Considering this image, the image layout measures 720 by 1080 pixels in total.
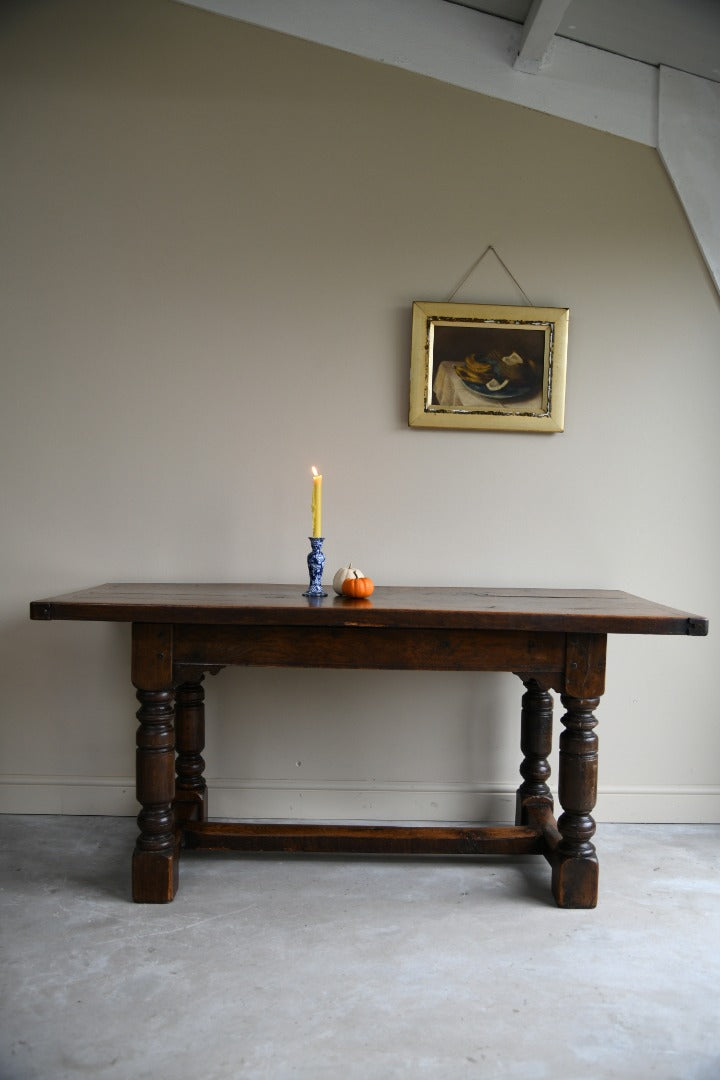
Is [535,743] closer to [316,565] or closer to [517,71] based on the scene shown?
[316,565]

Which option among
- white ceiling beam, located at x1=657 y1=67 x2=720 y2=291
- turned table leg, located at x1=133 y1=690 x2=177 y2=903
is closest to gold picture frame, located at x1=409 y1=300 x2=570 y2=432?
white ceiling beam, located at x1=657 y1=67 x2=720 y2=291

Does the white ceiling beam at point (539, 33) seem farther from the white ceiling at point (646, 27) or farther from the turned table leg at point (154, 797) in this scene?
the turned table leg at point (154, 797)

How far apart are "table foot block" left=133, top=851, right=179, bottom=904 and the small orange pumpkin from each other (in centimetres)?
94

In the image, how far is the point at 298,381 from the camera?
10.0 feet

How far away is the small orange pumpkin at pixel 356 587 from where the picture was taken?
99.3 inches

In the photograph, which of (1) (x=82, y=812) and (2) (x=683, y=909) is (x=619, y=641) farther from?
(1) (x=82, y=812)

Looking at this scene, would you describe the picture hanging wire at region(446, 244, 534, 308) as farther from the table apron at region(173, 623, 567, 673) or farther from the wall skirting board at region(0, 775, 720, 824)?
the wall skirting board at region(0, 775, 720, 824)

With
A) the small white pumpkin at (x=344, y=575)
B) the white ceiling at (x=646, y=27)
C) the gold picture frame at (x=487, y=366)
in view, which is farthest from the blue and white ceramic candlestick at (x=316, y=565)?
the white ceiling at (x=646, y=27)

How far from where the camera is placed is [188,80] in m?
3.04

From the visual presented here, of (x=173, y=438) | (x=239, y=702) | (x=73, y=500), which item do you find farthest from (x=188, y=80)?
(x=239, y=702)

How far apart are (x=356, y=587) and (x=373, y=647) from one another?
0.22m

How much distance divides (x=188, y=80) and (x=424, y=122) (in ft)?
2.91

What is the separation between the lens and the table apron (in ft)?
7.82

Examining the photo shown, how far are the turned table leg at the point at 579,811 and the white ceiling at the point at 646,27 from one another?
2.37 meters
